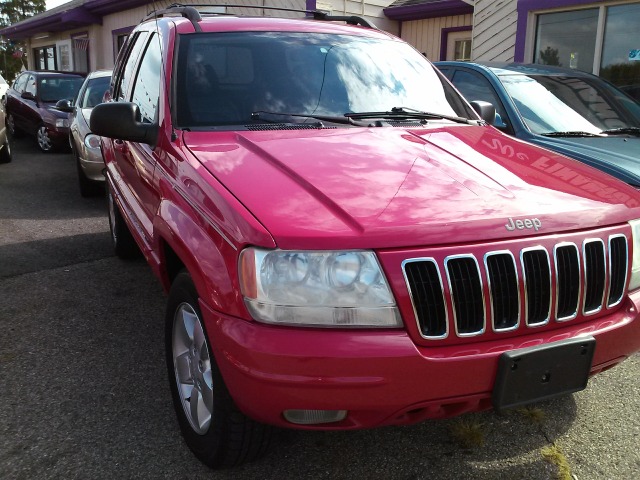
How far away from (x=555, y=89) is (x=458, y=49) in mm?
6870

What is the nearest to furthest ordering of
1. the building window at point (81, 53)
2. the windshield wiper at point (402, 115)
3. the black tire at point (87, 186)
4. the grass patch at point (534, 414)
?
the grass patch at point (534, 414)
the windshield wiper at point (402, 115)
the black tire at point (87, 186)
the building window at point (81, 53)

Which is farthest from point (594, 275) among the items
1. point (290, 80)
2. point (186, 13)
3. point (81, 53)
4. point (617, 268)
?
point (81, 53)

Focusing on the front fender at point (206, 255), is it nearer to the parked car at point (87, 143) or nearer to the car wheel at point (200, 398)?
the car wheel at point (200, 398)

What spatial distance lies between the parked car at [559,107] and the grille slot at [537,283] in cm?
261

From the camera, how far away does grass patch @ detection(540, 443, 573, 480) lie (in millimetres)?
2525

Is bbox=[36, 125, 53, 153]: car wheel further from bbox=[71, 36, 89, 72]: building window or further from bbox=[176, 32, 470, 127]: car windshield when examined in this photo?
bbox=[71, 36, 89, 72]: building window

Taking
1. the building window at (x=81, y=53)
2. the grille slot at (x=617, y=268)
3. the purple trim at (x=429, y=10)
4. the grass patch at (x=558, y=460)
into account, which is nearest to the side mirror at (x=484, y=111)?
the grille slot at (x=617, y=268)

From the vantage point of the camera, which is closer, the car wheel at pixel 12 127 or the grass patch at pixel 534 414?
the grass patch at pixel 534 414

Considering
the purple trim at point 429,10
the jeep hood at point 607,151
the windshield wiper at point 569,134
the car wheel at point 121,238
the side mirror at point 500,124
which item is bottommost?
the car wheel at point 121,238

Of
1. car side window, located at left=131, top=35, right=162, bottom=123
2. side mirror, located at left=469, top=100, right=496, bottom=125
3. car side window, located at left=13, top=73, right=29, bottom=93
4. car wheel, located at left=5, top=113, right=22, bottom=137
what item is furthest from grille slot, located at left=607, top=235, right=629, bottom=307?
car wheel, located at left=5, top=113, right=22, bottom=137

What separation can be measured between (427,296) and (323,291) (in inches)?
13.1

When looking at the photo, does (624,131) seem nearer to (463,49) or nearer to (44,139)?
(463,49)

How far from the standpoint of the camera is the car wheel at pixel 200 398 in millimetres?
2266

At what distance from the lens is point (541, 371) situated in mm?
2098
